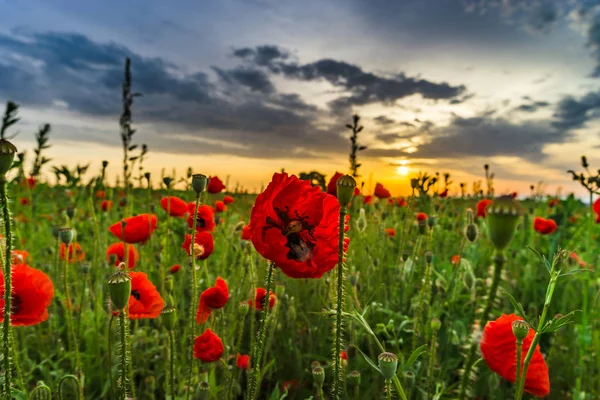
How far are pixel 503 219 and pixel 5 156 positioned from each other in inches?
38.2

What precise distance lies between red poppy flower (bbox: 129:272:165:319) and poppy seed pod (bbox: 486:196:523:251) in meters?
1.54

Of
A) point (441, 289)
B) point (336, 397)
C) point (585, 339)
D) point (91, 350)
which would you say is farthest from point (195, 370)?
point (585, 339)

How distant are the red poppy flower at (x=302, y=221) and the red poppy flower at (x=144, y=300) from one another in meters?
0.89

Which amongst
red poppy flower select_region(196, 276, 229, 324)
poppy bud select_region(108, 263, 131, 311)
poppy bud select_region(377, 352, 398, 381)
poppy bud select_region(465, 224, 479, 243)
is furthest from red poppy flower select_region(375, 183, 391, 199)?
poppy bud select_region(108, 263, 131, 311)

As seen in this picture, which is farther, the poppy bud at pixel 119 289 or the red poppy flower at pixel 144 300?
the red poppy flower at pixel 144 300

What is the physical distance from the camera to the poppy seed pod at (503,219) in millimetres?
852

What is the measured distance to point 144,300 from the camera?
79.5 inches

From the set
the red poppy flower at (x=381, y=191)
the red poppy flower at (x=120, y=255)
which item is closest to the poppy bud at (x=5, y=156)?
the red poppy flower at (x=120, y=255)

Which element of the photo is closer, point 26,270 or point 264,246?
point 264,246

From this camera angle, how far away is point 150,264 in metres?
3.55

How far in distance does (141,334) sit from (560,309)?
10.6 feet

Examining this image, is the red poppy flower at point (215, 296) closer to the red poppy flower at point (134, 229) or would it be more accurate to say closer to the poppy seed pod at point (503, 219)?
the red poppy flower at point (134, 229)

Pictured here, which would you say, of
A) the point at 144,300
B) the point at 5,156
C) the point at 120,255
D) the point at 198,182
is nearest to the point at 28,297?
the point at 144,300

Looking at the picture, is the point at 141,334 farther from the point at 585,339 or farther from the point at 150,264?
the point at 585,339
